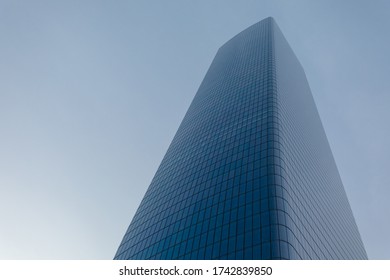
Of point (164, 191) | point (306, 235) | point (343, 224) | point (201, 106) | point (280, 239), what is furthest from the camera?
point (201, 106)

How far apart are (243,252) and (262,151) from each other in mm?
20931

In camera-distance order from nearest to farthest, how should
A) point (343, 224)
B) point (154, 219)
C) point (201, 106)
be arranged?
point (154, 219) → point (343, 224) → point (201, 106)

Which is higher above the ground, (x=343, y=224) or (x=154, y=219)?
(x=343, y=224)

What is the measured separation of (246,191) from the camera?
5519cm

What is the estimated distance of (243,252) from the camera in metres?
45.0

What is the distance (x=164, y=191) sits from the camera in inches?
2889

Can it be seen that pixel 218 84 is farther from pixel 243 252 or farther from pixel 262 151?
pixel 243 252

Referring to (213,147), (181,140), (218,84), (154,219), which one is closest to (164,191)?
(154,219)

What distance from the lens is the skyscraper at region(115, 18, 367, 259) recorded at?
1895 inches

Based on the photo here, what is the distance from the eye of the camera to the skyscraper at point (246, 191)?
48.1 m

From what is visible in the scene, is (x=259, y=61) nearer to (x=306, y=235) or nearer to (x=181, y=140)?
(x=181, y=140)

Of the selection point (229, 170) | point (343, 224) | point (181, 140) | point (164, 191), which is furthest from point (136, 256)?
point (343, 224)

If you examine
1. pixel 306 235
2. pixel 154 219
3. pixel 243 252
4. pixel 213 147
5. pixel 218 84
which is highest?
pixel 218 84

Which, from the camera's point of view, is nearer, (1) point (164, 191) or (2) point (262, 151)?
(2) point (262, 151)
